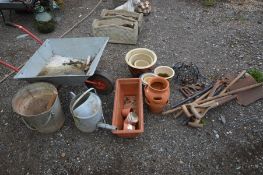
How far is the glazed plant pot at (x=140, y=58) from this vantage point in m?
4.46

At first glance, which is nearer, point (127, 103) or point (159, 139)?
point (159, 139)

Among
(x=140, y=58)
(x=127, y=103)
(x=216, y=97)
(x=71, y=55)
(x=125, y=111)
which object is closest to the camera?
(x=125, y=111)

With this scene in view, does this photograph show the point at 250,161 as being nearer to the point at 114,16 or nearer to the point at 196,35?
the point at 196,35

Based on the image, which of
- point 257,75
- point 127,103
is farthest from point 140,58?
point 257,75

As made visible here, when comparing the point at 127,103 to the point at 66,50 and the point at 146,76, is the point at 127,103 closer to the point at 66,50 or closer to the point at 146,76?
the point at 146,76

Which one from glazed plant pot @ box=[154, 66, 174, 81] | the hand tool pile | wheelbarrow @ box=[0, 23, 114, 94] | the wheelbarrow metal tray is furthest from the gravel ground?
the wheelbarrow metal tray

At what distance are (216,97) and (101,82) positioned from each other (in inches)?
71.8

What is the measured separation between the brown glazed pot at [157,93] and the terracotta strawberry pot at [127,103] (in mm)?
141

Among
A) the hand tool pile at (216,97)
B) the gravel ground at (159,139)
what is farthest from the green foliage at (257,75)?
the gravel ground at (159,139)

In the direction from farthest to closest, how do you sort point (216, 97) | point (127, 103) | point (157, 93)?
point (127, 103) < point (216, 97) < point (157, 93)

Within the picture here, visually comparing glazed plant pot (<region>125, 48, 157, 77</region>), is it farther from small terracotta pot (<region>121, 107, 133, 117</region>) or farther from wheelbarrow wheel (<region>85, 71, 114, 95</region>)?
small terracotta pot (<region>121, 107, 133, 117</region>)

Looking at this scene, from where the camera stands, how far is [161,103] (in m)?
3.76

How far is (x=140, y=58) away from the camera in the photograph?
4.64 meters

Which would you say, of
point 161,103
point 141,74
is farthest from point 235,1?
point 161,103
